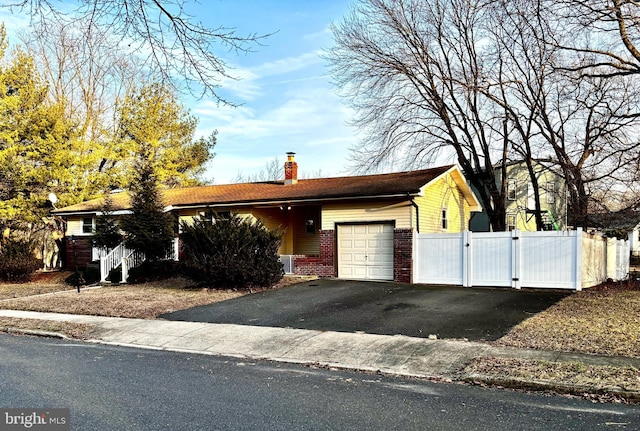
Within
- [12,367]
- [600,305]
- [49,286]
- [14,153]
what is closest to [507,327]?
[600,305]

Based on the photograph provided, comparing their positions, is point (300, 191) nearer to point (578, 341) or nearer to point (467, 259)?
point (467, 259)

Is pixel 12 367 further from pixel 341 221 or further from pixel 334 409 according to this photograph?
pixel 341 221

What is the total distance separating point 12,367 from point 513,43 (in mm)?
20700

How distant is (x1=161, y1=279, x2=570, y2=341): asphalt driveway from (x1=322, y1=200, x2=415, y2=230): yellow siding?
108 inches

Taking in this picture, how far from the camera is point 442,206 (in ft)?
68.6

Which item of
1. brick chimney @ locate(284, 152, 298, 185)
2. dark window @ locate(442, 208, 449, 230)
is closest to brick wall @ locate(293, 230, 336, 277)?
dark window @ locate(442, 208, 449, 230)

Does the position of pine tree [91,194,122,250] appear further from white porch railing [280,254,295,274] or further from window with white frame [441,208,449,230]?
window with white frame [441,208,449,230]

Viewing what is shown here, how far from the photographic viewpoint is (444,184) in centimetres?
2109

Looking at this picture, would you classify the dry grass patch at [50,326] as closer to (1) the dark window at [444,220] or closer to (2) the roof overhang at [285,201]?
(2) the roof overhang at [285,201]

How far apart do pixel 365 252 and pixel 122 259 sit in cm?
935

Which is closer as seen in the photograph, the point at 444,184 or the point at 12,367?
the point at 12,367

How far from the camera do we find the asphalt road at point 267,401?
5.00m

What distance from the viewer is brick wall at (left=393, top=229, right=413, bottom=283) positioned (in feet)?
57.6

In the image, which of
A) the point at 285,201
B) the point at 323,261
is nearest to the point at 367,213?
the point at 323,261
